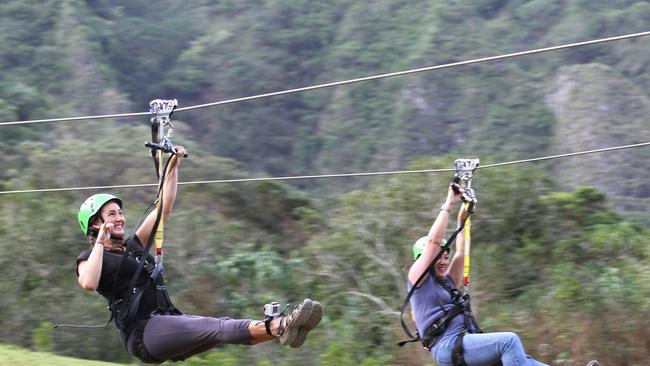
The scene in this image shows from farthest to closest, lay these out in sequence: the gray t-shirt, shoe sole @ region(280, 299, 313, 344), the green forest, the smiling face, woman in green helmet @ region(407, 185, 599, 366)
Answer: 1. the green forest
2. the gray t-shirt
3. woman in green helmet @ region(407, 185, 599, 366)
4. the smiling face
5. shoe sole @ region(280, 299, 313, 344)

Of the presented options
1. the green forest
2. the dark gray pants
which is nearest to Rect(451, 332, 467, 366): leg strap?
the dark gray pants

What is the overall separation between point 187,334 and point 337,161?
24865 mm

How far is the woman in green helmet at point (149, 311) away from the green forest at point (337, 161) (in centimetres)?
448

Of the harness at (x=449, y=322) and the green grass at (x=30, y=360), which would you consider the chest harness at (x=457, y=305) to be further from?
the green grass at (x=30, y=360)

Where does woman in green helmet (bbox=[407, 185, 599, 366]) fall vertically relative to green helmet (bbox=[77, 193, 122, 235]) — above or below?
below

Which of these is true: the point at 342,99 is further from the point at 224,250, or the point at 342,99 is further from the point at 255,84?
the point at 224,250

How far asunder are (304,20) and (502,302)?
28.9 meters

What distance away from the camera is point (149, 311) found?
194 inches

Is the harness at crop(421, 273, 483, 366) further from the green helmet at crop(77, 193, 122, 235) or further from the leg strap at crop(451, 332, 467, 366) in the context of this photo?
the green helmet at crop(77, 193, 122, 235)

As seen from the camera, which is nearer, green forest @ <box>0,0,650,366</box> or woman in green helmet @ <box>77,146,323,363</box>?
woman in green helmet @ <box>77,146,323,363</box>

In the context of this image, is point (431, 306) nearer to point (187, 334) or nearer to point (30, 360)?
point (187, 334)

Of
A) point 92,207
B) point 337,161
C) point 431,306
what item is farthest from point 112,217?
point 337,161

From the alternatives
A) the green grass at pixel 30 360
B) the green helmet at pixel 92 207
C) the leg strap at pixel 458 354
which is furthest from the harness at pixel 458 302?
the green grass at pixel 30 360

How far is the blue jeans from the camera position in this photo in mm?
5054
